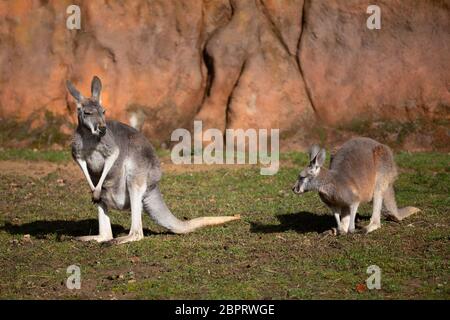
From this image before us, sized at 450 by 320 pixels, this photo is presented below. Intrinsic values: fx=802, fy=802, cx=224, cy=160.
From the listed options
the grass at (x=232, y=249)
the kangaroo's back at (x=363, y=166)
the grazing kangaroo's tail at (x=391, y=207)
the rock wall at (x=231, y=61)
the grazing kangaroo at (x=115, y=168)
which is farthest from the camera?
the rock wall at (x=231, y=61)

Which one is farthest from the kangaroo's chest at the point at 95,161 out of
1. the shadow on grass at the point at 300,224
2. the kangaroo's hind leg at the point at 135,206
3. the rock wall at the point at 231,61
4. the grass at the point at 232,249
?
the rock wall at the point at 231,61

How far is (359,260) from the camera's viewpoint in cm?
636

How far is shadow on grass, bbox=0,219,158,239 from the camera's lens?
25.1 ft

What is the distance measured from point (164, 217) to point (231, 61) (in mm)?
5285

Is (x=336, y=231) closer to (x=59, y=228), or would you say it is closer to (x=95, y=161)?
(x=95, y=161)

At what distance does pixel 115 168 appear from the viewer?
23.1ft

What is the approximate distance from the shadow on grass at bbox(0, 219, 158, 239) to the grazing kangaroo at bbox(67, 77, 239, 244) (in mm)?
419

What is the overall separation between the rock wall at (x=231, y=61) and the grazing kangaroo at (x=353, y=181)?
4358 millimetres

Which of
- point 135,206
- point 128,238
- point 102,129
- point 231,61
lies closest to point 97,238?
point 128,238

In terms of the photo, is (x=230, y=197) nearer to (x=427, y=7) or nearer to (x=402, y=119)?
(x=402, y=119)

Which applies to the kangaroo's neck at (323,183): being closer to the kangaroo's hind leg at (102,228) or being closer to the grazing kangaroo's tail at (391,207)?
the grazing kangaroo's tail at (391,207)

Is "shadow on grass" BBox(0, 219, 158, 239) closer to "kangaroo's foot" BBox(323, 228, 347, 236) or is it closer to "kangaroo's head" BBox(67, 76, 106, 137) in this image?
"kangaroo's head" BBox(67, 76, 106, 137)

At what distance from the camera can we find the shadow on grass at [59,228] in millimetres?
7660

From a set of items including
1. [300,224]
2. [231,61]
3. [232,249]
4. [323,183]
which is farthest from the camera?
[231,61]
